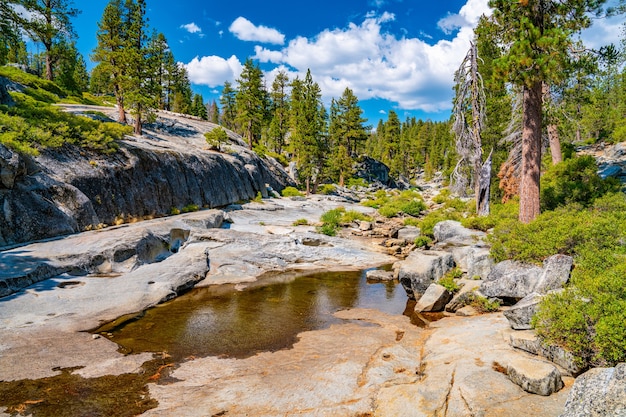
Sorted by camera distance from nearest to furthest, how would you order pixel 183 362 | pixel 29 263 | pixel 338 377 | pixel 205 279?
pixel 338 377 < pixel 183 362 < pixel 29 263 < pixel 205 279

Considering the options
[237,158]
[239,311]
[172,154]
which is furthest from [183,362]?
[237,158]

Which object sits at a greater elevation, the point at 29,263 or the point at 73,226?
the point at 73,226

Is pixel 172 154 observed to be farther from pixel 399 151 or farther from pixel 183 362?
pixel 399 151

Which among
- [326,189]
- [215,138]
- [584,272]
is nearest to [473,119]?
[584,272]

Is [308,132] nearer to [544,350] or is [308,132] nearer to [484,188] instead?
[484,188]

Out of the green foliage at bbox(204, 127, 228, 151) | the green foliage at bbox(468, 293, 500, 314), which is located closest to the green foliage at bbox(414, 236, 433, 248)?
the green foliage at bbox(468, 293, 500, 314)

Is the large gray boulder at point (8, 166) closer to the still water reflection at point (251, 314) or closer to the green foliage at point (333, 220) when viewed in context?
the still water reflection at point (251, 314)

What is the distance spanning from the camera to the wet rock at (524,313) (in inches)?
333

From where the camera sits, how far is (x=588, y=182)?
56.5 ft

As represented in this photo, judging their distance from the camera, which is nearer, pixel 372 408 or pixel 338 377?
pixel 372 408

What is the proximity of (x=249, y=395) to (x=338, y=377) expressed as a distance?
6.64 feet

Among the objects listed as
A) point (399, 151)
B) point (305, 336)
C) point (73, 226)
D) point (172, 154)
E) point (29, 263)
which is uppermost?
point (399, 151)

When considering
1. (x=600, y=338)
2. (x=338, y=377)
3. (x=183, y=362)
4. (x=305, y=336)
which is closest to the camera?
(x=600, y=338)

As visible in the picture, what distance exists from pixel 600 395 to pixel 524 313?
4571 millimetres
